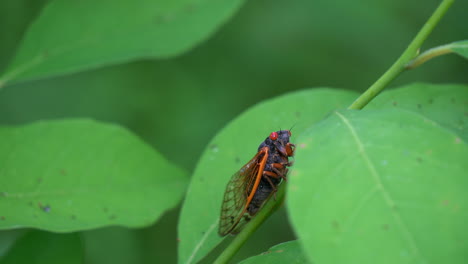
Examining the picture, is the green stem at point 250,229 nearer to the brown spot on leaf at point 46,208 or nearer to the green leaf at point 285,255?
the green leaf at point 285,255

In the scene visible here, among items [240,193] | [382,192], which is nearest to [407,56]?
[382,192]

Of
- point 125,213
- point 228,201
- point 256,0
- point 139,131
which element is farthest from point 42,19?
point 256,0

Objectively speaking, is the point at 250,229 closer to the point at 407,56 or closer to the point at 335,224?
the point at 335,224

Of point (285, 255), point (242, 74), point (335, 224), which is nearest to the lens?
point (335, 224)

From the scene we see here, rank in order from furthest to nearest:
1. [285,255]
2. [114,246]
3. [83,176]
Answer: [114,246], [83,176], [285,255]

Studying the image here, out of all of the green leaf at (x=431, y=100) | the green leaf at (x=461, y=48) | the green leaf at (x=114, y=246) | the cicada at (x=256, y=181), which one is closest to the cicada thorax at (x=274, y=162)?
the cicada at (x=256, y=181)

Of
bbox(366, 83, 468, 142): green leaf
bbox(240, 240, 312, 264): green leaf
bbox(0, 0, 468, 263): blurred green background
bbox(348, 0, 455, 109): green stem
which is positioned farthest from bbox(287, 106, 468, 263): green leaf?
bbox(0, 0, 468, 263): blurred green background
